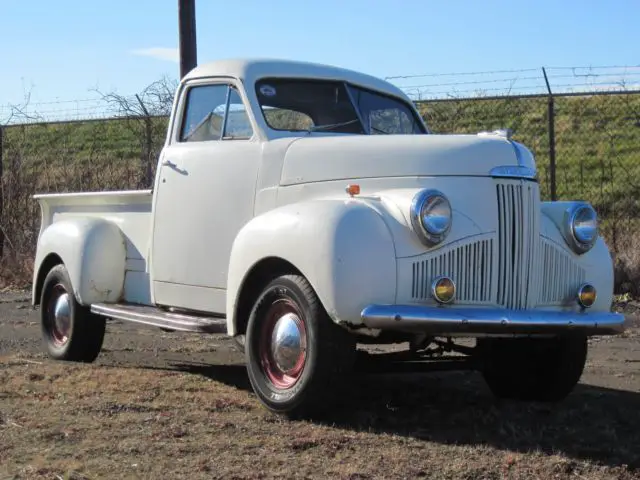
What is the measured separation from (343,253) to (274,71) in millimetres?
2108

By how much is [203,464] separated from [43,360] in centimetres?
349

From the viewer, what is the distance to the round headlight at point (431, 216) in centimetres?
509

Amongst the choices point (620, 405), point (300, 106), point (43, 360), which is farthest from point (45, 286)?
point (620, 405)

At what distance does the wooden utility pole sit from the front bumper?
7.23 meters

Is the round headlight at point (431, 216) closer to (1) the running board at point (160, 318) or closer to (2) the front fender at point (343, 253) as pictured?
(2) the front fender at point (343, 253)

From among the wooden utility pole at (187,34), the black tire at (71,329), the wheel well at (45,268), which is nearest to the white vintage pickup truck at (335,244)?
the black tire at (71,329)

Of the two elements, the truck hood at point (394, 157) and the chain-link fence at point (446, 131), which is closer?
the truck hood at point (394, 157)

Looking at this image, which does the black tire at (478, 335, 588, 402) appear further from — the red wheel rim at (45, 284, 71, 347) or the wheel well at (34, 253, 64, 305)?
the wheel well at (34, 253, 64, 305)

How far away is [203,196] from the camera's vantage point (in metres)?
6.53

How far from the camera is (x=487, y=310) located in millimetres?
5168

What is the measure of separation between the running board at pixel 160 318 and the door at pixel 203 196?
0.13m

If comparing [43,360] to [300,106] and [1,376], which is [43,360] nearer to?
[1,376]

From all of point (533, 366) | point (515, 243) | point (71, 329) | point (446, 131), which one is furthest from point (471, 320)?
point (446, 131)

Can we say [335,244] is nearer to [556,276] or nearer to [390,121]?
[556,276]
